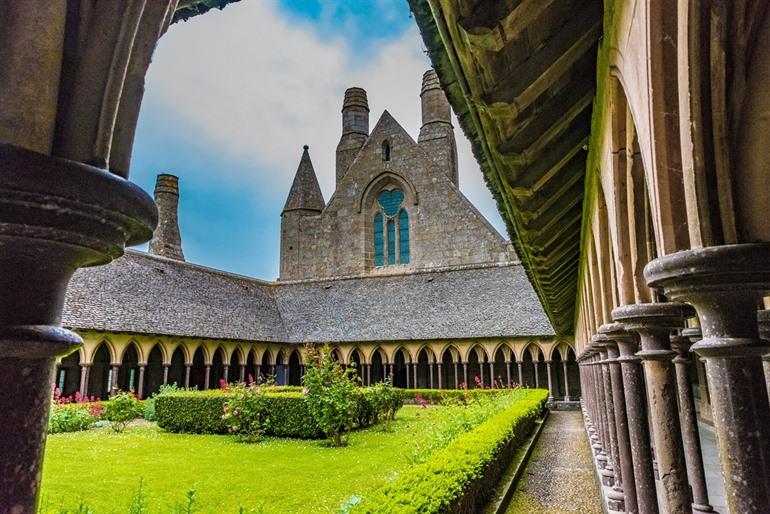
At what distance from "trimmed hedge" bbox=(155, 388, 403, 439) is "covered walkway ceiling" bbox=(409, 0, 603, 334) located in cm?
942

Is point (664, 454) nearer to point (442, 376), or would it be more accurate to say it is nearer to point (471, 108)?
point (471, 108)

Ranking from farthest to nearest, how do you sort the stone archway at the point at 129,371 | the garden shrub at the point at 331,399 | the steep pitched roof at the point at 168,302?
the stone archway at the point at 129,371 < the steep pitched roof at the point at 168,302 < the garden shrub at the point at 331,399

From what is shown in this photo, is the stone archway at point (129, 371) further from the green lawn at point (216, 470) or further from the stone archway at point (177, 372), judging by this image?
the green lawn at point (216, 470)

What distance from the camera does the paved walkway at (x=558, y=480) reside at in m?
6.54

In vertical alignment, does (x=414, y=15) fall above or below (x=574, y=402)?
above

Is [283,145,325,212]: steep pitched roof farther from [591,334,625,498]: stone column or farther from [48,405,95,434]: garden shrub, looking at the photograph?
[591,334,625,498]: stone column

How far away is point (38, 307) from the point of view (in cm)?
119

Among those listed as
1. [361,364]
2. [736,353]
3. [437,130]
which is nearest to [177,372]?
[361,364]

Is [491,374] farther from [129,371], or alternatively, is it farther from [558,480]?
[129,371]

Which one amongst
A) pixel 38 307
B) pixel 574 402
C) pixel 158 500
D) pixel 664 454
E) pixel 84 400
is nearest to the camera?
pixel 38 307

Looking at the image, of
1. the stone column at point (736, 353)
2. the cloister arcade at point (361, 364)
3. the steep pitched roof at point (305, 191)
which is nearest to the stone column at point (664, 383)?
the stone column at point (736, 353)

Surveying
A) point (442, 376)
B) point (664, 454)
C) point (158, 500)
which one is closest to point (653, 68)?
point (664, 454)

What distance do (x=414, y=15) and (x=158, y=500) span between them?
6976mm

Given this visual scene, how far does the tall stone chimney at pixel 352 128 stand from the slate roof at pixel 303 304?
9.56 metres
